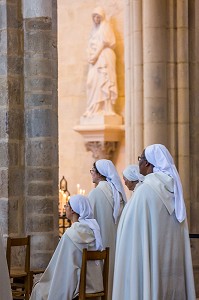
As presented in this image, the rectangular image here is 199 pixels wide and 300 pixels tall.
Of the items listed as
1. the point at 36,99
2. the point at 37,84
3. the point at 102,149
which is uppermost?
the point at 37,84

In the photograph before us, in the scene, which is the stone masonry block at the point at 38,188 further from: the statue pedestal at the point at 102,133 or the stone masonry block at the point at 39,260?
the statue pedestal at the point at 102,133

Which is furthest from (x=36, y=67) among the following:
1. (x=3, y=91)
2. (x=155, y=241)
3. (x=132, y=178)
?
(x=155, y=241)

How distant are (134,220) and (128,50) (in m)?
6.21

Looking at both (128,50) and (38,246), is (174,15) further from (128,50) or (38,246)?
(38,246)

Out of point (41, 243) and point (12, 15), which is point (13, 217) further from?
point (12, 15)

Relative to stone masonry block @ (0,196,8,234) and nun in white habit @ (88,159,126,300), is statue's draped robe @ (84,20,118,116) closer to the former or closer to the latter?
nun in white habit @ (88,159,126,300)

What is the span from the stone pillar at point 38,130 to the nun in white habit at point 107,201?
498mm

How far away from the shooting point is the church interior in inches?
384

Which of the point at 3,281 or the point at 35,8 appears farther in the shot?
the point at 35,8

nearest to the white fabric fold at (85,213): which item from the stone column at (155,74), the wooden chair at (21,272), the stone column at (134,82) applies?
the wooden chair at (21,272)

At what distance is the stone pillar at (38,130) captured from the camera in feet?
32.0

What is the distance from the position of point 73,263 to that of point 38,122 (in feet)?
7.03

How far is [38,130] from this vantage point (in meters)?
9.79

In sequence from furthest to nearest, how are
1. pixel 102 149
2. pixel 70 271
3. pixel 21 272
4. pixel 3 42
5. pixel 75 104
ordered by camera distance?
pixel 75 104 → pixel 102 149 → pixel 3 42 → pixel 21 272 → pixel 70 271
